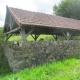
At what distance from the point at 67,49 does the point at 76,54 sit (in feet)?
3.95

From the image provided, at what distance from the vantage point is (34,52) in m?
9.59

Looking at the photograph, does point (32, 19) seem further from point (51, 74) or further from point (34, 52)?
point (51, 74)

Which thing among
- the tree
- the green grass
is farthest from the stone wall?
the tree

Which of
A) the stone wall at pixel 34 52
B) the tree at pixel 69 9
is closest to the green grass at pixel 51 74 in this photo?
the stone wall at pixel 34 52

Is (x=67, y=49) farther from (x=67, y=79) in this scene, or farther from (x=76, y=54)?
(x=67, y=79)

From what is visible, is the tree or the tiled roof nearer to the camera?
the tiled roof

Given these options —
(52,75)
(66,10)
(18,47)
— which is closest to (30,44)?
(18,47)

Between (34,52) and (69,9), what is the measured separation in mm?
24568

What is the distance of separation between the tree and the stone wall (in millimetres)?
21231

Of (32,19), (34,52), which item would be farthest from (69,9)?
(34,52)

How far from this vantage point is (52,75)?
7176 millimetres

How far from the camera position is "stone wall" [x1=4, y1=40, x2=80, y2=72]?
893 cm

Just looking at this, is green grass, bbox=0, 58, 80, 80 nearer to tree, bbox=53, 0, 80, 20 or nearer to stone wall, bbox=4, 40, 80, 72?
stone wall, bbox=4, 40, 80, 72

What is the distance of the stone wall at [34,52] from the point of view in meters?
8.93
